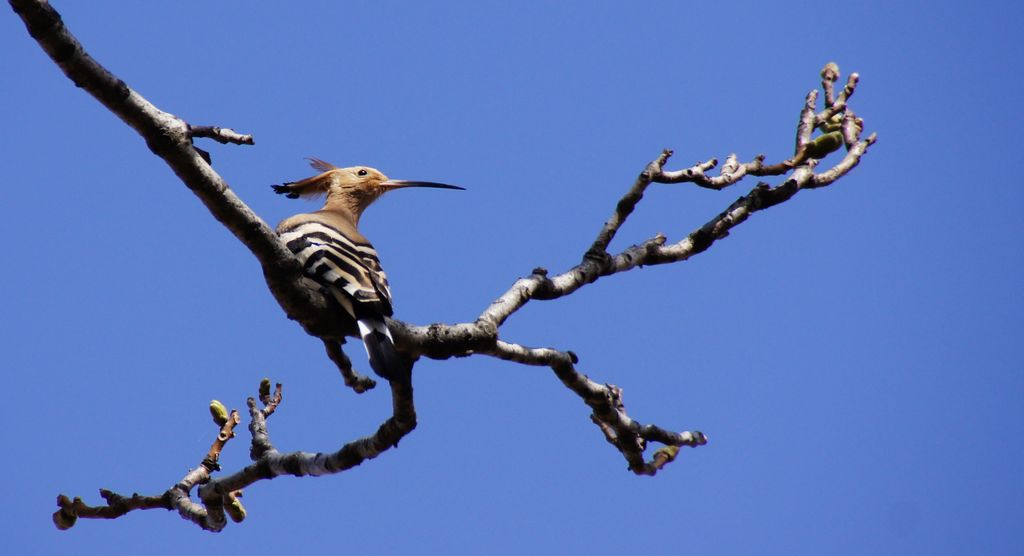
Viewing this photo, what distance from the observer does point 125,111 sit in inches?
101

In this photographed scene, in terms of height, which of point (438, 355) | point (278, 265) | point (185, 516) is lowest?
point (185, 516)

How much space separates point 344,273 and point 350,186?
2681 millimetres

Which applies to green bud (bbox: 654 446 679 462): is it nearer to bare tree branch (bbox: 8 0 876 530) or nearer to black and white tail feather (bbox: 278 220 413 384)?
bare tree branch (bbox: 8 0 876 530)

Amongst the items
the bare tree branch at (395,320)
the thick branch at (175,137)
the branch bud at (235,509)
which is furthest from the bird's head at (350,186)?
the thick branch at (175,137)

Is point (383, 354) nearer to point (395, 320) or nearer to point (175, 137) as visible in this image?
point (395, 320)

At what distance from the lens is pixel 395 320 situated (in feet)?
10.00

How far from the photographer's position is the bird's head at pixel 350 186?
5.71 metres

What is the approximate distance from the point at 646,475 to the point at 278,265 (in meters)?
1.63

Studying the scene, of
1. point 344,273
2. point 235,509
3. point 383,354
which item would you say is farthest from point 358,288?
point 235,509

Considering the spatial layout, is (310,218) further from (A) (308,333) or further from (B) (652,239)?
(B) (652,239)

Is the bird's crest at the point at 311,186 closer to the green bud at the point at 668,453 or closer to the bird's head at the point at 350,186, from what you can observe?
the bird's head at the point at 350,186

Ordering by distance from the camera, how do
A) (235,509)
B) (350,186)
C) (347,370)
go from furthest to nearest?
(350,186) → (347,370) → (235,509)

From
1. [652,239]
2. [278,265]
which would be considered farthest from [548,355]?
Answer: [278,265]

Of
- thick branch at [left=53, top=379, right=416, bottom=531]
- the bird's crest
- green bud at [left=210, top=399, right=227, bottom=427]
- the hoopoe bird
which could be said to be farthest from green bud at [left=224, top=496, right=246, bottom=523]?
the bird's crest
